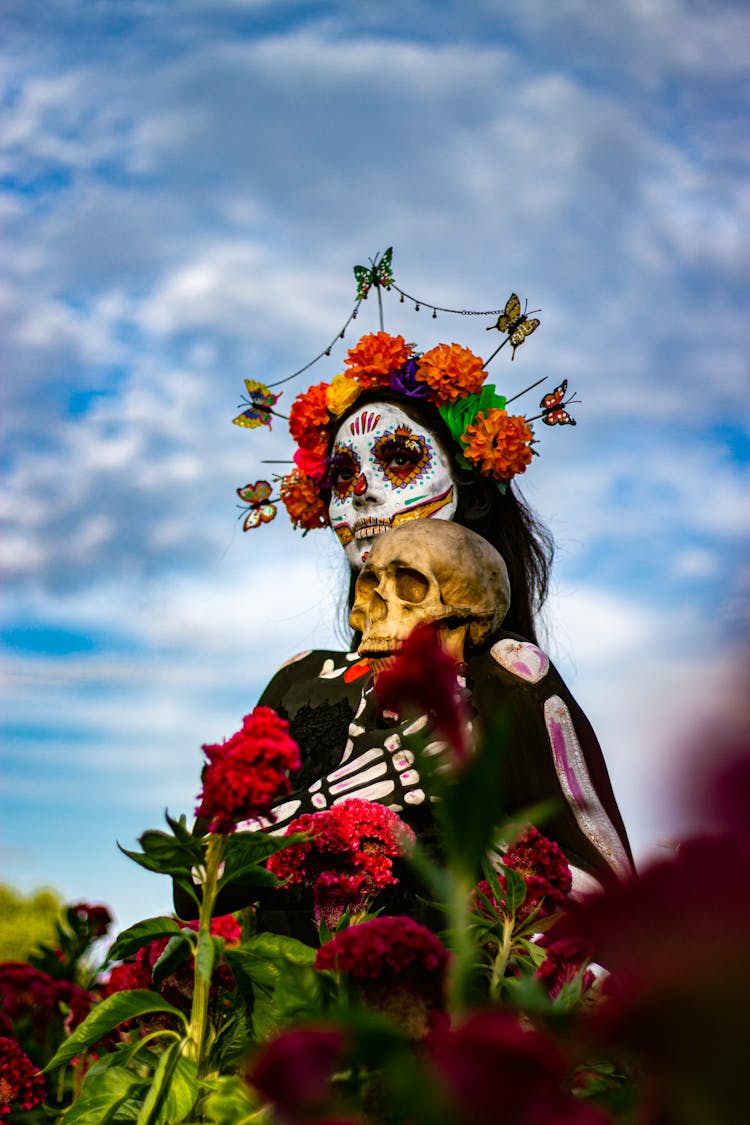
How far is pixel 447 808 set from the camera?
0.57m

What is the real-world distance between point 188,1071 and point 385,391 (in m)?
2.77

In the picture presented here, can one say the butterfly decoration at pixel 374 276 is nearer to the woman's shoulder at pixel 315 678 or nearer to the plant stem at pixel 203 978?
the woman's shoulder at pixel 315 678

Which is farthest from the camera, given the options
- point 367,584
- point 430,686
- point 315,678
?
point 315,678

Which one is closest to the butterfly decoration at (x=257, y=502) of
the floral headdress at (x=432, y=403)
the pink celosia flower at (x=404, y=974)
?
the floral headdress at (x=432, y=403)

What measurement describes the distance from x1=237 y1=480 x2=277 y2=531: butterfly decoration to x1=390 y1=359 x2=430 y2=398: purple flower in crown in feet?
2.54

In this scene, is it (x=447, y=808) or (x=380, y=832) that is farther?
(x=380, y=832)

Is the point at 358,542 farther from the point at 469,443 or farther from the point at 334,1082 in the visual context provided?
the point at 334,1082

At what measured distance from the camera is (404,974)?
824 millimetres

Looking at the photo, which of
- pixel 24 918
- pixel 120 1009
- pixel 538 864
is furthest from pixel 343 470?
pixel 24 918

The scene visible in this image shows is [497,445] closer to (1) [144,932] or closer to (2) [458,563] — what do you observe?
(2) [458,563]

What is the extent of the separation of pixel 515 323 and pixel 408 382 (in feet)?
1.66

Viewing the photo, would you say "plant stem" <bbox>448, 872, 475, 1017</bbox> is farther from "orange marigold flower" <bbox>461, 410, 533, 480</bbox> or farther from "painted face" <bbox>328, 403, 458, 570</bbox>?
"orange marigold flower" <bbox>461, 410, 533, 480</bbox>

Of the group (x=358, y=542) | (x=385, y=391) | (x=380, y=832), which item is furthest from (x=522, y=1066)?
(x=385, y=391)

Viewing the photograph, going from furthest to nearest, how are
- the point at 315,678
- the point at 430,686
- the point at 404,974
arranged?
the point at 315,678 → the point at 404,974 → the point at 430,686
